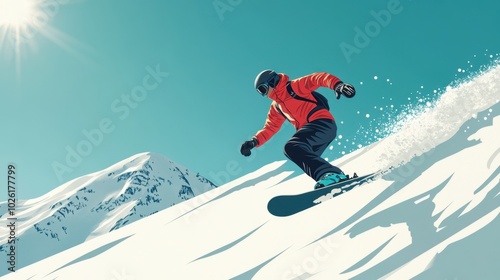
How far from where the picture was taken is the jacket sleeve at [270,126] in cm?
706

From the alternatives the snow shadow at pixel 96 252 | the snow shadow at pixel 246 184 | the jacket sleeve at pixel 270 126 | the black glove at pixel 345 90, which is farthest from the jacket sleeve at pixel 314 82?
the snow shadow at pixel 96 252

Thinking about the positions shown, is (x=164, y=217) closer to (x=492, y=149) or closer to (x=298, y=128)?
(x=298, y=128)

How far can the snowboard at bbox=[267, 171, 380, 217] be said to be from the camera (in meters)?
5.55

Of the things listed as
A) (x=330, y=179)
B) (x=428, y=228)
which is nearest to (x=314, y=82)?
(x=330, y=179)

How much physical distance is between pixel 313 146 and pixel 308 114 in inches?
21.0

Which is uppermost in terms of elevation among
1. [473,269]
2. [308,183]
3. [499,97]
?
[308,183]

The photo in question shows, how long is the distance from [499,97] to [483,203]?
100 inches

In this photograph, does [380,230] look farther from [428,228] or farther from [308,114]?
[308,114]

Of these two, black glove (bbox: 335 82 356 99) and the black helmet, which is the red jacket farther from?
black glove (bbox: 335 82 356 99)

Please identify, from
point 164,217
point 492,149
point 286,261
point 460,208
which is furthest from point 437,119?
point 164,217

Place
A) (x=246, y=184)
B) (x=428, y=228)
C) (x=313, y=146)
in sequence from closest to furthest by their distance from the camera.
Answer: (x=428, y=228)
(x=313, y=146)
(x=246, y=184)

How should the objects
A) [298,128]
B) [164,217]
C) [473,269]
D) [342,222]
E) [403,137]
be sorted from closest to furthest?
[473,269]
[342,222]
[403,137]
[298,128]
[164,217]

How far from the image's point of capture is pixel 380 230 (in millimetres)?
4039

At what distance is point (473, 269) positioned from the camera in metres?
2.99
